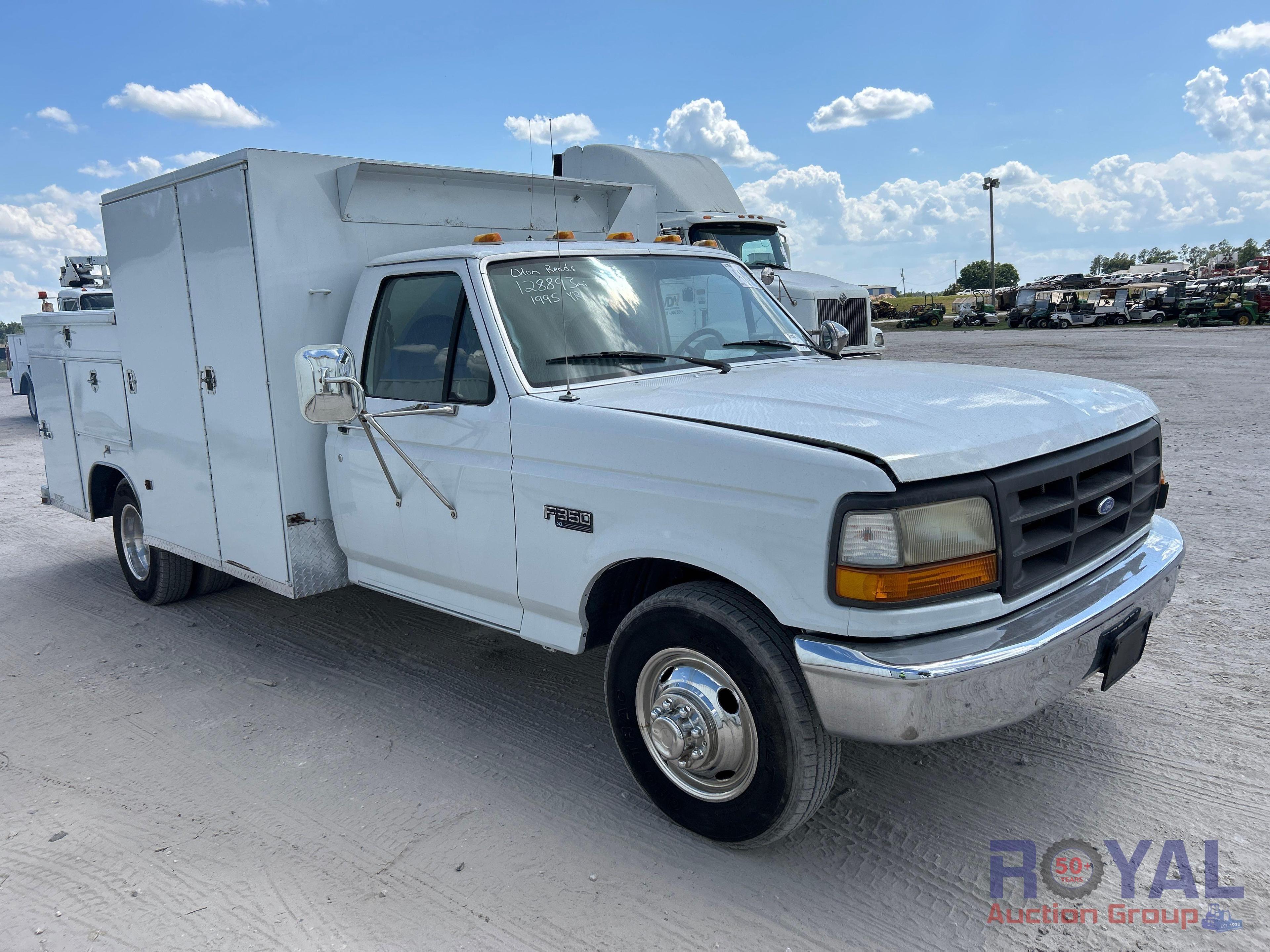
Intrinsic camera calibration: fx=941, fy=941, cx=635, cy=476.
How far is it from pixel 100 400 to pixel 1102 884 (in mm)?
6173

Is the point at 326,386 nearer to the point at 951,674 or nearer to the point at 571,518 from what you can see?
the point at 571,518

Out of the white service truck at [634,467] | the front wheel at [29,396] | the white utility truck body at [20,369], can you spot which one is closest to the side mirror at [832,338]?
the white service truck at [634,467]

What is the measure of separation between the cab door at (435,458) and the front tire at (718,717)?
72 centimetres

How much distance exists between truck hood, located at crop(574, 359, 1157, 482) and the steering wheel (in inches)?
7.3

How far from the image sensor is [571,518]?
11.2 ft

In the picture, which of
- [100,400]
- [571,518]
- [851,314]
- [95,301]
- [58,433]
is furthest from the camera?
[851,314]

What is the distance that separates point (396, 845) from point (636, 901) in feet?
2.99

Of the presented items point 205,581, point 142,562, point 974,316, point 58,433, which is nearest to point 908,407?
point 205,581

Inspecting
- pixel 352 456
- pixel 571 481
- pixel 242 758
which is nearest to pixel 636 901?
pixel 571 481

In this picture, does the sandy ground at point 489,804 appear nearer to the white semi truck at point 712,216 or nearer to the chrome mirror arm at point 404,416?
the chrome mirror arm at point 404,416

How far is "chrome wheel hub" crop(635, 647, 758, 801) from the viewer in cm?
305

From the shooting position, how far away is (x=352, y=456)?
4383 mm

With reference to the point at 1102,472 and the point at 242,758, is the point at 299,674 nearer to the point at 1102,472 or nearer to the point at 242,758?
the point at 242,758

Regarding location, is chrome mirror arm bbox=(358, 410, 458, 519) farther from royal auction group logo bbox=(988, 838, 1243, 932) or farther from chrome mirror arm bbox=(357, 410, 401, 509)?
royal auction group logo bbox=(988, 838, 1243, 932)
